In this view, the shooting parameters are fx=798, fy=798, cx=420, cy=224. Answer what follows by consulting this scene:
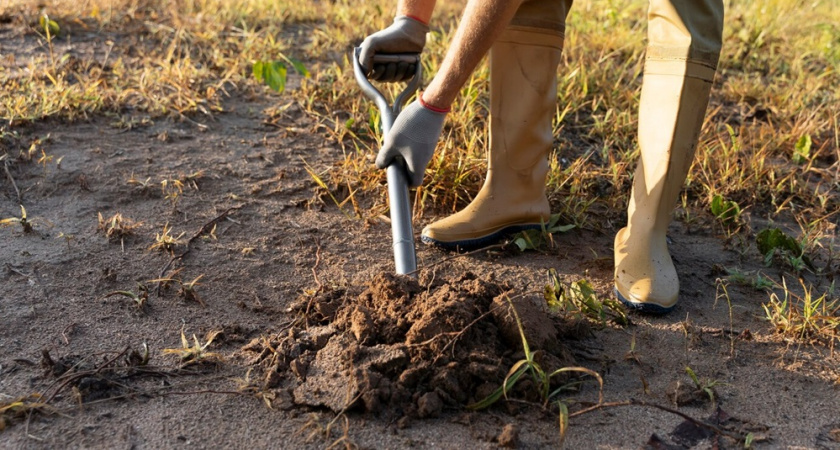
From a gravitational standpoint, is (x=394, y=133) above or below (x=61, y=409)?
above

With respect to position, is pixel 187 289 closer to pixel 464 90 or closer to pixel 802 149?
pixel 464 90

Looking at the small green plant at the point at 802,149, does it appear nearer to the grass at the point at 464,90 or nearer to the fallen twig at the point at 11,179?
the grass at the point at 464,90

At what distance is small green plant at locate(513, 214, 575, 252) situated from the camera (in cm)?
275

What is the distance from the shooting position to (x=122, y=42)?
13.1 feet

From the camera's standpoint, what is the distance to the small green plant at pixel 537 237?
2746 millimetres

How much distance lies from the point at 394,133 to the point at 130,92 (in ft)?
5.72

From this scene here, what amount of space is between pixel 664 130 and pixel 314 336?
4.02ft

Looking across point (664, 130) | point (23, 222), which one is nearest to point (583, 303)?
point (664, 130)

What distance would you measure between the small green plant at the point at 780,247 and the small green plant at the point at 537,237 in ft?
2.17

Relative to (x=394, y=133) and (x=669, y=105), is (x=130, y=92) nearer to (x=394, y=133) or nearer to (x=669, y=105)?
(x=394, y=133)

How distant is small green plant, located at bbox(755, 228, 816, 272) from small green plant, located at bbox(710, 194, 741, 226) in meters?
0.18

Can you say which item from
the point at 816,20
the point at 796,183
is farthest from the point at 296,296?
the point at 816,20

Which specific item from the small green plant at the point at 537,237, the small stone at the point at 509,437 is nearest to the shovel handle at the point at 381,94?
the small green plant at the point at 537,237

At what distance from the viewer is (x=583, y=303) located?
2.32 meters
